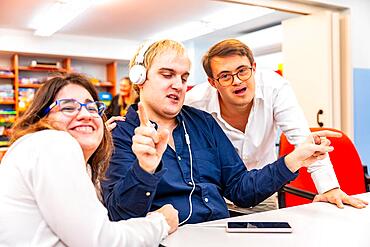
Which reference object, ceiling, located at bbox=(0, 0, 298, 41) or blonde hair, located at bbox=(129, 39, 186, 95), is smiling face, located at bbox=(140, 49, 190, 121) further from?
ceiling, located at bbox=(0, 0, 298, 41)

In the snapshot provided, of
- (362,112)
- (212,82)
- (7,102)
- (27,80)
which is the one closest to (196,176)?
(212,82)

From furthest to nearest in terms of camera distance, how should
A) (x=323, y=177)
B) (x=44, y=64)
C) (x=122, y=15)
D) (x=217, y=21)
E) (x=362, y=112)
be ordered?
(x=44, y=64), (x=217, y=21), (x=122, y=15), (x=362, y=112), (x=323, y=177)

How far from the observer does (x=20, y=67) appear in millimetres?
6746

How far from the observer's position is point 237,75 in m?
1.77

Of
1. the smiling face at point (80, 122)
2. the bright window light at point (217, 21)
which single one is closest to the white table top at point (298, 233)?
the smiling face at point (80, 122)

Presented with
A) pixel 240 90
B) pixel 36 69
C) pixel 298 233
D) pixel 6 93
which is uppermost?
pixel 36 69

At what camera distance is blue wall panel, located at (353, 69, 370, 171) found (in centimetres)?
369

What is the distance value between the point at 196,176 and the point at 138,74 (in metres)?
0.44

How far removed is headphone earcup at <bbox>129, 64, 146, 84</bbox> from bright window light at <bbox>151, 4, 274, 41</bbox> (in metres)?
3.95

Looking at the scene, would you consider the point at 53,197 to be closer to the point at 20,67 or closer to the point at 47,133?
the point at 47,133

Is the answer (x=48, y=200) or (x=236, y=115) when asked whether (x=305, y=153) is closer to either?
(x=236, y=115)

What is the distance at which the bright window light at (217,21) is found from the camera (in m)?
5.43

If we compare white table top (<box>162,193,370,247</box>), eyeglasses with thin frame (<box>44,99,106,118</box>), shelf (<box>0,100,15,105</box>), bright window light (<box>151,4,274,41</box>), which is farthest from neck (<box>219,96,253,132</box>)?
shelf (<box>0,100,15,105</box>)

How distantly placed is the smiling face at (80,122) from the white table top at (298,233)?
0.35 meters
